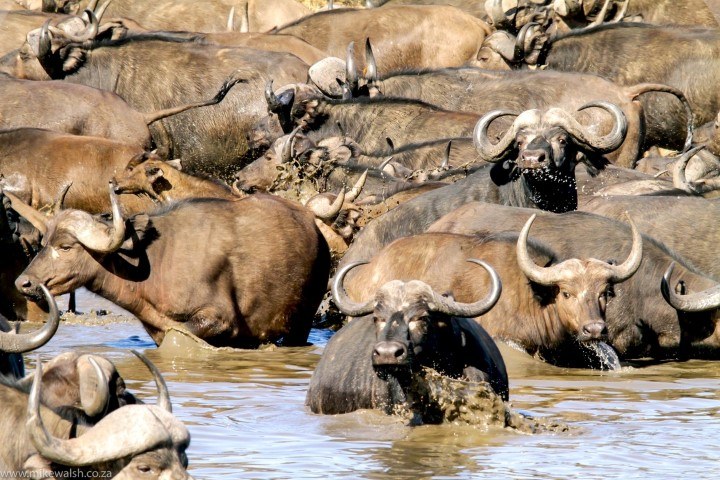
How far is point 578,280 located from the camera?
10.4 meters

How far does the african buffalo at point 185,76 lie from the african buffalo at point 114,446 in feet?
39.2

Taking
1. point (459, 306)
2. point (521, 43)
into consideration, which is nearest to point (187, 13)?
point (521, 43)

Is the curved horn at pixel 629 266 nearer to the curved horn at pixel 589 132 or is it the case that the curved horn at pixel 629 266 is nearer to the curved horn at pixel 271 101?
the curved horn at pixel 589 132

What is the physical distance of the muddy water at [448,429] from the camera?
7.63 meters

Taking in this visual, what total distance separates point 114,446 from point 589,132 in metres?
8.32

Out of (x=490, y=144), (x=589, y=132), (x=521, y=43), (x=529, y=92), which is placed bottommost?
(x=490, y=144)

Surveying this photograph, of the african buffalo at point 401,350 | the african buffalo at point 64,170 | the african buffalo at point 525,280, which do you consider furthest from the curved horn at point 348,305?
the african buffalo at point 64,170

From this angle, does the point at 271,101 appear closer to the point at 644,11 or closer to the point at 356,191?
the point at 356,191

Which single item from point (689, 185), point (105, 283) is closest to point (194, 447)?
point (105, 283)

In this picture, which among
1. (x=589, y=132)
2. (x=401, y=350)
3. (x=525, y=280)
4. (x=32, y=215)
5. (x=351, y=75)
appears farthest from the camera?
(x=351, y=75)

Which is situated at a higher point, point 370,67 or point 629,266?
point 370,67

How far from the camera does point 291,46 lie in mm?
20281

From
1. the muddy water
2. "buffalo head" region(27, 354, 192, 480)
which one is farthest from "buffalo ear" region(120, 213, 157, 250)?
"buffalo head" region(27, 354, 192, 480)

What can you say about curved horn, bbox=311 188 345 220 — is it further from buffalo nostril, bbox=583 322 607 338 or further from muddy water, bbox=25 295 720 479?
buffalo nostril, bbox=583 322 607 338
